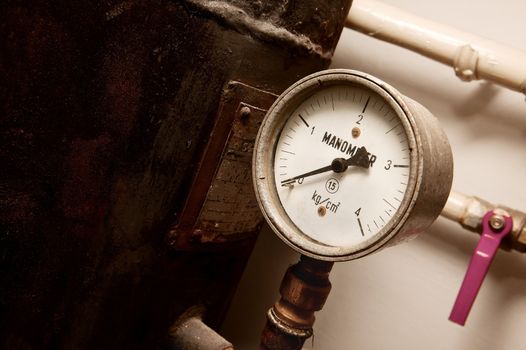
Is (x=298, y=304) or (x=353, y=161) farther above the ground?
(x=353, y=161)

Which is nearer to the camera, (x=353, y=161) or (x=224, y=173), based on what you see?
(x=353, y=161)

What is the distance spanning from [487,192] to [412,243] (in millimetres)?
214

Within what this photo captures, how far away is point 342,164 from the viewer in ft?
2.42

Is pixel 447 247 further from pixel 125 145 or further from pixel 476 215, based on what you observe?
pixel 125 145

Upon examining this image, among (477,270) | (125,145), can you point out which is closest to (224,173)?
(125,145)

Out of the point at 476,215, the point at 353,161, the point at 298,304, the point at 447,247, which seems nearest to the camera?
the point at 353,161

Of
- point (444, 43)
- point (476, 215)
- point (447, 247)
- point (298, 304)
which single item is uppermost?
point (444, 43)

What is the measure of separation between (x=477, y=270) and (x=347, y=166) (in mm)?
396

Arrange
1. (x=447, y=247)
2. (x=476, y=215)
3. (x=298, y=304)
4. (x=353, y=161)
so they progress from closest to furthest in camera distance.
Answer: (x=353, y=161) < (x=298, y=304) < (x=476, y=215) < (x=447, y=247)

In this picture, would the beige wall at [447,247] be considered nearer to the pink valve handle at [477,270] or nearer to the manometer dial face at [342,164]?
the pink valve handle at [477,270]

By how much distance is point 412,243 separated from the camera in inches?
45.3

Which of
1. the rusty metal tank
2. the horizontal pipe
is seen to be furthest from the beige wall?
the rusty metal tank

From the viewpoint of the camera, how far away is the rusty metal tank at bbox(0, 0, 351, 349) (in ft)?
2.26

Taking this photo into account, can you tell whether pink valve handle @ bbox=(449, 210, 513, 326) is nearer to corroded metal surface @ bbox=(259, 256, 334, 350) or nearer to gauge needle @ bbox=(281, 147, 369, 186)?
corroded metal surface @ bbox=(259, 256, 334, 350)
